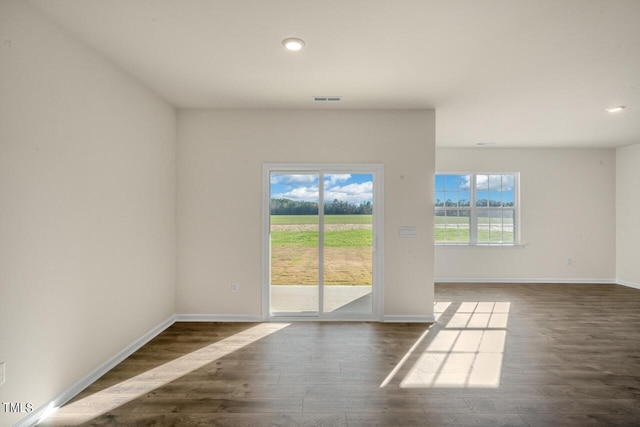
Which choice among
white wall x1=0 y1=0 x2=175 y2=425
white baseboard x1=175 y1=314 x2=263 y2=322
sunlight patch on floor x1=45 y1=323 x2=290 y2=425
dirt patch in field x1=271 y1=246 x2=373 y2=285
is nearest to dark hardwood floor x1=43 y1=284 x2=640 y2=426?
sunlight patch on floor x1=45 y1=323 x2=290 y2=425

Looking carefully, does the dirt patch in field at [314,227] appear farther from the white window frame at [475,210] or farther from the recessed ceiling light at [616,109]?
the recessed ceiling light at [616,109]

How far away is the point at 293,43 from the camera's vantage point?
8.30 ft

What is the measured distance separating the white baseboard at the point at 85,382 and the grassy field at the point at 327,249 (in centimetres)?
157

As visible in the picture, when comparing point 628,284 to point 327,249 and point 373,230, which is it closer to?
point 373,230

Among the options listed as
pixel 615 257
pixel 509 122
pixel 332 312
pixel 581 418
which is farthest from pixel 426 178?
pixel 615 257

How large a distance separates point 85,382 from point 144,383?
45 centimetres

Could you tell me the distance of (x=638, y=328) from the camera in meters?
4.00

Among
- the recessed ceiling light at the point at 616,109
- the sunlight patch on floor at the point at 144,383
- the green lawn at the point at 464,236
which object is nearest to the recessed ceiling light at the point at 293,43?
the sunlight patch on floor at the point at 144,383

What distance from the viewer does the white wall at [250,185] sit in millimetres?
4172

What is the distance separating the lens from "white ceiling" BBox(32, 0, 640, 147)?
6.98 ft

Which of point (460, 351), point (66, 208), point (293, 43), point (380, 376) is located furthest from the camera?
point (460, 351)

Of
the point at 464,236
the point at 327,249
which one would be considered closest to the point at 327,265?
the point at 327,249

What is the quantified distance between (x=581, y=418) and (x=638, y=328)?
2.78m

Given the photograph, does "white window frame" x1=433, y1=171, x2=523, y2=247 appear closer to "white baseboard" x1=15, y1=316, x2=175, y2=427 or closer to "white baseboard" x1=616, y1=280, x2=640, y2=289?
"white baseboard" x1=616, y1=280, x2=640, y2=289
